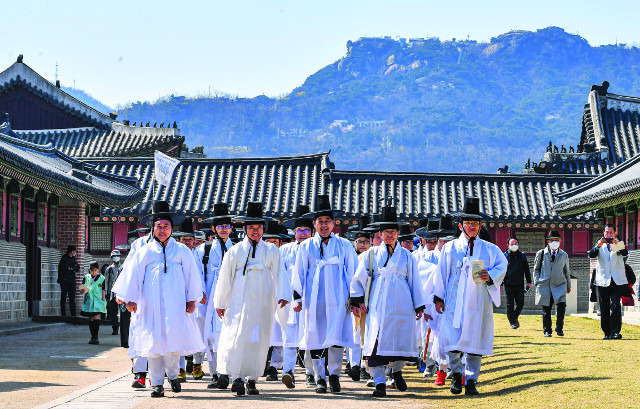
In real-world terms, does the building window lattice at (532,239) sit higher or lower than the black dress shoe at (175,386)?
higher

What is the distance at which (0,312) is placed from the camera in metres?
22.2

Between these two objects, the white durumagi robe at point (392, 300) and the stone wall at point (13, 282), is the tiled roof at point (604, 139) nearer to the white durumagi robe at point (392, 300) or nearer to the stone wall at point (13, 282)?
the stone wall at point (13, 282)

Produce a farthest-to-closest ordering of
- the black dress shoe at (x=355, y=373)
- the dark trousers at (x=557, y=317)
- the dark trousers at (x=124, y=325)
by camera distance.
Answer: the dark trousers at (x=557, y=317) → the dark trousers at (x=124, y=325) → the black dress shoe at (x=355, y=373)

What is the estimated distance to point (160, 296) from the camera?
11.9m

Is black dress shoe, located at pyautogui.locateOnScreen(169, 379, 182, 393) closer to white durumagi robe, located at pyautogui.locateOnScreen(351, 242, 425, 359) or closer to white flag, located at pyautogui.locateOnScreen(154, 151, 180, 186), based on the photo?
white durumagi robe, located at pyautogui.locateOnScreen(351, 242, 425, 359)

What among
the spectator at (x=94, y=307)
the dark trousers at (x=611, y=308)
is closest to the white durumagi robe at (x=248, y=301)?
the dark trousers at (x=611, y=308)

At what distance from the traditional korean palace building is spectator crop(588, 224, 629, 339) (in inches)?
414

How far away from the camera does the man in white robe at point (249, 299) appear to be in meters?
11.8

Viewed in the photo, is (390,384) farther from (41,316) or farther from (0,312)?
(41,316)

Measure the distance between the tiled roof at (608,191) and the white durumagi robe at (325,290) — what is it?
10437mm

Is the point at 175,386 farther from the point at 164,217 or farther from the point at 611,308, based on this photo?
the point at 611,308

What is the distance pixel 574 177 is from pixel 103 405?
30.0 metres

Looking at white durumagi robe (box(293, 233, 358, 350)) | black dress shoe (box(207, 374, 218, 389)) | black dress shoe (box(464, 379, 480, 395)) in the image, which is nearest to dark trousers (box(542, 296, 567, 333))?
white durumagi robe (box(293, 233, 358, 350))

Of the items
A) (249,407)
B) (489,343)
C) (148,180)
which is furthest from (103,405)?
(148,180)
